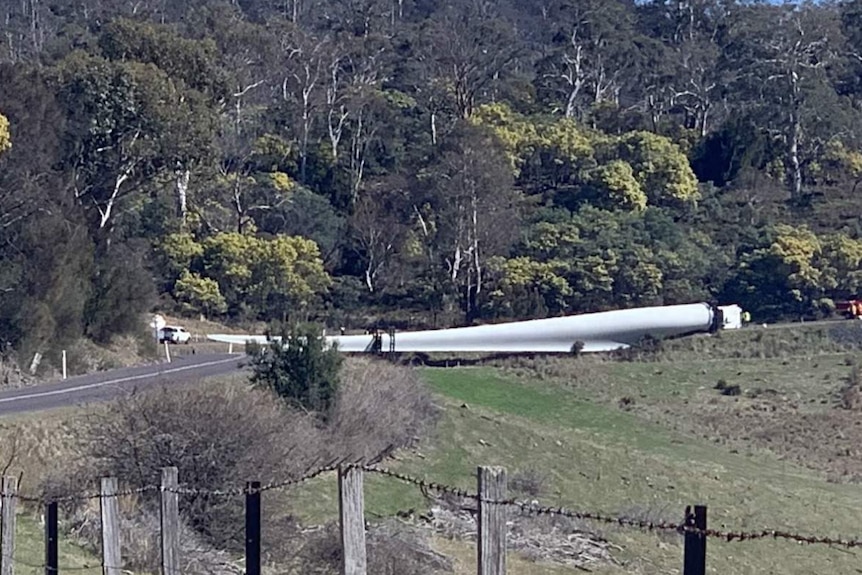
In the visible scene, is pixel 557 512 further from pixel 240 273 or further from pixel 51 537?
pixel 240 273

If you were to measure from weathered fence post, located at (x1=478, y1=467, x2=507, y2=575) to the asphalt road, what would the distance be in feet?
48.7

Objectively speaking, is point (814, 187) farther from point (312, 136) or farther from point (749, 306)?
point (312, 136)

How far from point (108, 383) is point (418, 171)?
28539 millimetres

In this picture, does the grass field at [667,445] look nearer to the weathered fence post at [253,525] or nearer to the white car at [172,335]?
the weathered fence post at [253,525]

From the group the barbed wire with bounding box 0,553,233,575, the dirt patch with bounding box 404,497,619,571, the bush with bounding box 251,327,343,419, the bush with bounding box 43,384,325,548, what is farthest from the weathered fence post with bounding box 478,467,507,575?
the bush with bounding box 251,327,343,419

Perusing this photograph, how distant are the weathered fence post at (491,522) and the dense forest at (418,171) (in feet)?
84.3

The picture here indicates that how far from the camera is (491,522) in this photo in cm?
675

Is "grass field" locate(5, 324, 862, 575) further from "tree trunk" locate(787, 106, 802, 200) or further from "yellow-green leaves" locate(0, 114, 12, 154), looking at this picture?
"tree trunk" locate(787, 106, 802, 200)

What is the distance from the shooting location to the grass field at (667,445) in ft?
76.7

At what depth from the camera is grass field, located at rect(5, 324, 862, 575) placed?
23.4 meters

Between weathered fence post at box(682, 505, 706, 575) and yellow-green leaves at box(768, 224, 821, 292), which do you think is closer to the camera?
weathered fence post at box(682, 505, 706, 575)

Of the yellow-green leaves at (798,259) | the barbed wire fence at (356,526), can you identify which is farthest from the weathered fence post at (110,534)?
the yellow-green leaves at (798,259)

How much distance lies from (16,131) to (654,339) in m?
21.8

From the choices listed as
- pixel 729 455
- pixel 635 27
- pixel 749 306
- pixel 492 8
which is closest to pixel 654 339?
pixel 749 306
